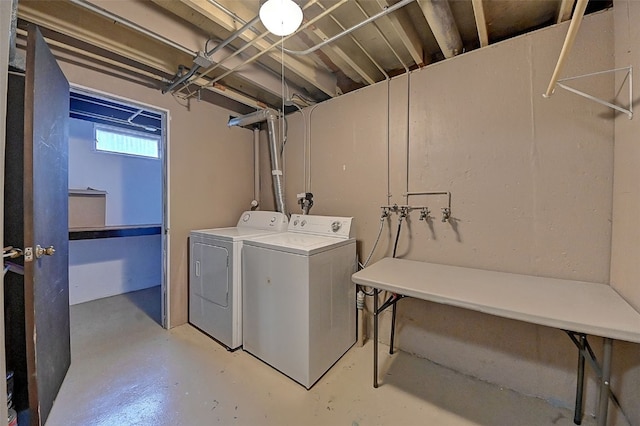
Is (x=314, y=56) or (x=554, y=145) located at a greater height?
(x=314, y=56)

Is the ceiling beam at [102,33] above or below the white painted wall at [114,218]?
above

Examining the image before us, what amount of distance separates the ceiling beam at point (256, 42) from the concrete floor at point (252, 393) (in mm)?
2415

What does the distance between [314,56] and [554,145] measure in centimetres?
190

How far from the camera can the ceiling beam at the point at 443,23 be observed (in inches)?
57.9

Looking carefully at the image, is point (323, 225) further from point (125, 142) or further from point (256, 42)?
point (125, 142)

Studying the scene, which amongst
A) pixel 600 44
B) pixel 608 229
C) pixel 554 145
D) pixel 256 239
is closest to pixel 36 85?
pixel 256 239

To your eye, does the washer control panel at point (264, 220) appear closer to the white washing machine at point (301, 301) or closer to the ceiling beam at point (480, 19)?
the white washing machine at point (301, 301)

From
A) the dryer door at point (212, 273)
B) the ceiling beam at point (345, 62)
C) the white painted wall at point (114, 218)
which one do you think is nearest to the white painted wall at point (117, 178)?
the white painted wall at point (114, 218)

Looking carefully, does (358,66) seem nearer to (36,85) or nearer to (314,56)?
(314,56)

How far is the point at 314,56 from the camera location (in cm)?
219

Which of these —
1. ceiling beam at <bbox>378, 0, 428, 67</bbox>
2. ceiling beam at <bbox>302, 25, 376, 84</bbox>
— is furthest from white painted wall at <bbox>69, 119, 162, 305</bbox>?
ceiling beam at <bbox>378, 0, 428, 67</bbox>

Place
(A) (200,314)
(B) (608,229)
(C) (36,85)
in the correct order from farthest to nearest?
(A) (200,314) → (B) (608,229) → (C) (36,85)

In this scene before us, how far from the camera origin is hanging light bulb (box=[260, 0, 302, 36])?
1241 mm

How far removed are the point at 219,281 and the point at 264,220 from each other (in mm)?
789
